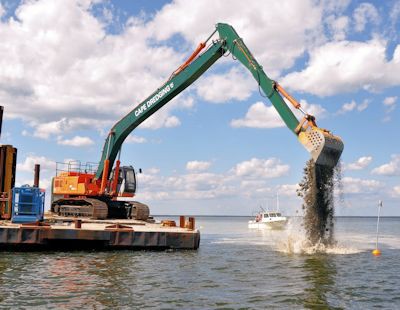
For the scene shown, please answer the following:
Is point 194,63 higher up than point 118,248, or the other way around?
point 194,63

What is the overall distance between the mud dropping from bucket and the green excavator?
255cm

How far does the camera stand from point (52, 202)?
36.9 meters

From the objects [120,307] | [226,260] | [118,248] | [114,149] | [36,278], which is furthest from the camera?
[114,149]

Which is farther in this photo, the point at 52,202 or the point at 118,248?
the point at 52,202

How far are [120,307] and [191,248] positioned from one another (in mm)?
15128

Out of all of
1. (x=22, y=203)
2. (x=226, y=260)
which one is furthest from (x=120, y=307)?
(x=22, y=203)

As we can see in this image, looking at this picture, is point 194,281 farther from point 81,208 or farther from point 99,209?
point 81,208

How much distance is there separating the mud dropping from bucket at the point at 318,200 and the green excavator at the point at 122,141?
8.35 feet

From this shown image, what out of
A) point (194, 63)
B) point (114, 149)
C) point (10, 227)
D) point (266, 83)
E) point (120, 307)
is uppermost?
point (194, 63)

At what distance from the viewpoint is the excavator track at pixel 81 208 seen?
33.3m

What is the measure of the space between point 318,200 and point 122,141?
15277mm

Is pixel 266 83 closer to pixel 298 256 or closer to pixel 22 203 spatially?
pixel 298 256

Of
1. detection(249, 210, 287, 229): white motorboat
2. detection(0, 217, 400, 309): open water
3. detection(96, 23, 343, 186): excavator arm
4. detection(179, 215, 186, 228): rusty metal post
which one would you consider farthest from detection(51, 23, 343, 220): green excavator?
detection(249, 210, 287, 229): white motorboat

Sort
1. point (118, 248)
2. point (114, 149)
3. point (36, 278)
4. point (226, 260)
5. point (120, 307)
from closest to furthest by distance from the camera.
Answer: point (120, 307), point (36, 278), point (226, 260), point (118, 248), point (114, 149)
